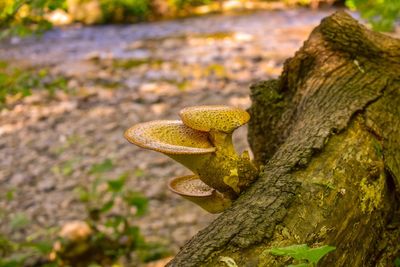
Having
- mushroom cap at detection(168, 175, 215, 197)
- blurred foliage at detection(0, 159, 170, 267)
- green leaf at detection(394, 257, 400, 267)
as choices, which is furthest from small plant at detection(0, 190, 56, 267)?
green leaf at detection(394, 257, 400, 267)

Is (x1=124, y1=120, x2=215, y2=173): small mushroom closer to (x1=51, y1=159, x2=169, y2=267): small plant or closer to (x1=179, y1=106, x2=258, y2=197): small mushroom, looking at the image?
(x1=179, y1=106, x2=258, y2=197): small mushroom

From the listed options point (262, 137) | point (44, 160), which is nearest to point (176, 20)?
point (44, 160)

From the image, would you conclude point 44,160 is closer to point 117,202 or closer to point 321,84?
point 117,202

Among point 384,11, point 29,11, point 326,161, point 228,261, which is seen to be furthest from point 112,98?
point 228,261

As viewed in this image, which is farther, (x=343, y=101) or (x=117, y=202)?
(x=117, y=202)

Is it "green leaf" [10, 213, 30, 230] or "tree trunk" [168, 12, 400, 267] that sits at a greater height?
"tree trunk" [168, 12, 400, 267]

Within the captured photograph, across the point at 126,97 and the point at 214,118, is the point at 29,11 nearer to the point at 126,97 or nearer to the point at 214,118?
the point at 214,118

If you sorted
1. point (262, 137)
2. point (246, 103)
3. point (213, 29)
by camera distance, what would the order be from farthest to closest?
point (213, 29) → point (246, 103) → point (262, 137)
